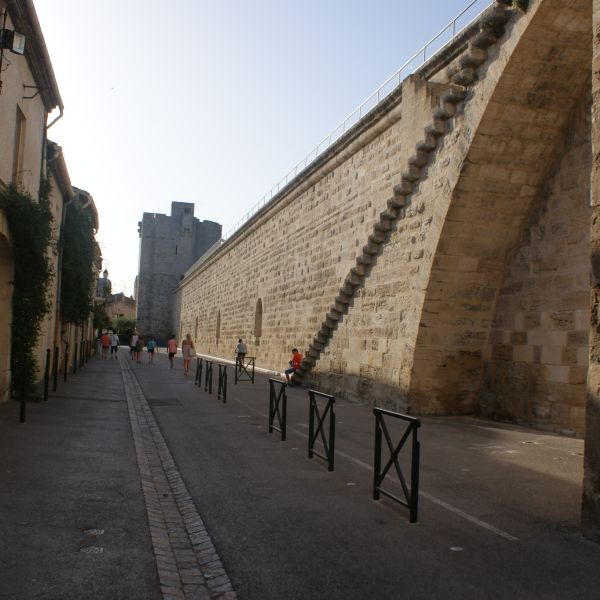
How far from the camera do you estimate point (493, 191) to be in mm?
9328

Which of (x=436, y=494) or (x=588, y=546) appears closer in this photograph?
(x=588, y=546)

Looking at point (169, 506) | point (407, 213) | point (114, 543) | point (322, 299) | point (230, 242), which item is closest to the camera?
point (114, 543)

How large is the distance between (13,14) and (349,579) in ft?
30.6

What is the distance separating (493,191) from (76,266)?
467 inches

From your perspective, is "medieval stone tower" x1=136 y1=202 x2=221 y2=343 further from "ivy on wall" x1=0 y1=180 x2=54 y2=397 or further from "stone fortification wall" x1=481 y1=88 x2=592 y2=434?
"stone fortification wall" x1=481 y1=88 x2=592 y2=434

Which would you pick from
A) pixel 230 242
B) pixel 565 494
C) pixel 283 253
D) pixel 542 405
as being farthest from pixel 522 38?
pixel 230 242

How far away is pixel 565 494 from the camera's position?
209 inches

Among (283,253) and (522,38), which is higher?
(522,38)

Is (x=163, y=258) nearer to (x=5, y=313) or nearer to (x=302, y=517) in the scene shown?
(x=5, y=313)

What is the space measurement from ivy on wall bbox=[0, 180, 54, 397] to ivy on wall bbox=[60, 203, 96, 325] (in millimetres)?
5852


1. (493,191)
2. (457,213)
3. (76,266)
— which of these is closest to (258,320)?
(76,266)

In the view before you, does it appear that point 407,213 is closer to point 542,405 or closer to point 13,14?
point 542,405

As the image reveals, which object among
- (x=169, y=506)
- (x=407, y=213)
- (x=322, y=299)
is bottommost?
(x=169, y=506)

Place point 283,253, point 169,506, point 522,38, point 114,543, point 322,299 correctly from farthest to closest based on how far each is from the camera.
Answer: point 283,253 → point 322,299 → point 522,38 → point 169,506 → point 114,543
